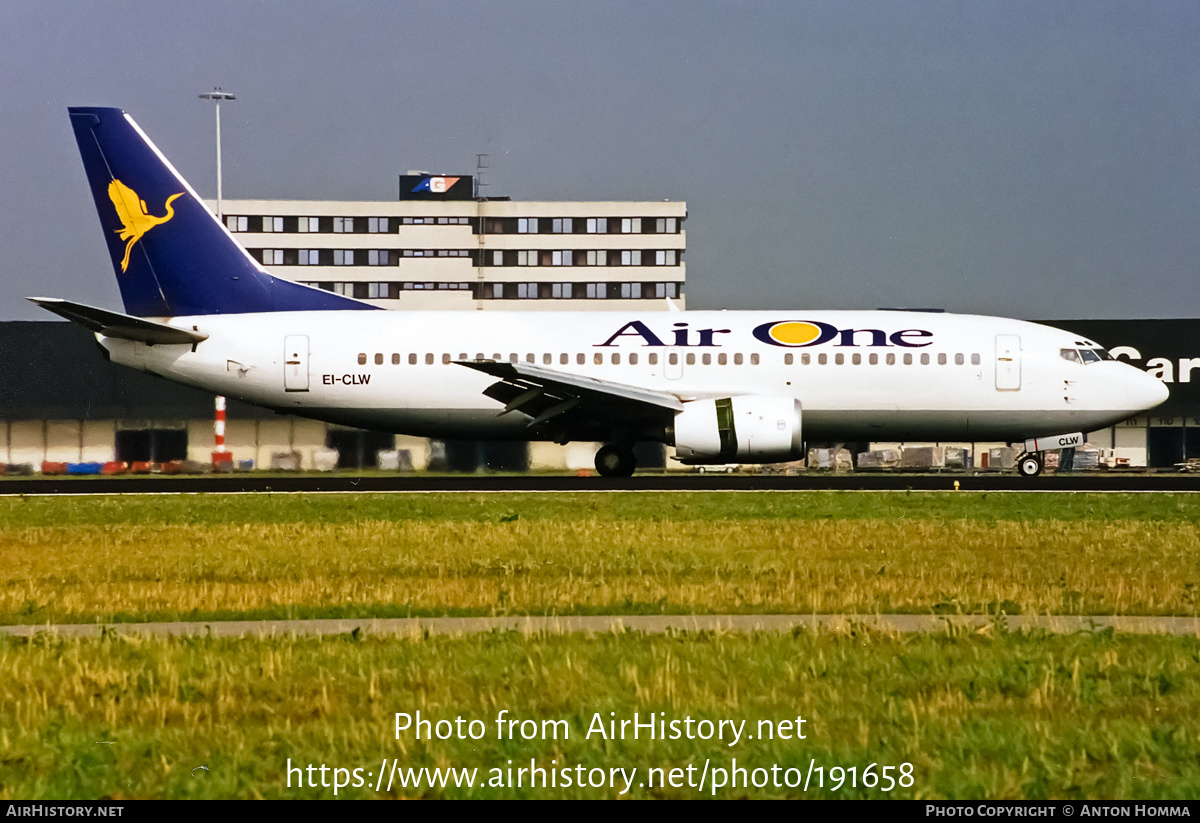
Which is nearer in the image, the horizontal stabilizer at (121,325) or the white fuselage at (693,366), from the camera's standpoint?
the horizontal stabilizer at (121,325)

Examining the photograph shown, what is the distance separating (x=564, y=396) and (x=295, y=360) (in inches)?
297

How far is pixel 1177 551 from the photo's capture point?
792 inches

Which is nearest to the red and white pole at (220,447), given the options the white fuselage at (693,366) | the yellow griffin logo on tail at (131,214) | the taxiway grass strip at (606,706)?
the yellow griffin logo on tail at (131,214)

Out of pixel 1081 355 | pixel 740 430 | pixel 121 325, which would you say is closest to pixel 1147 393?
pixel 1081 355

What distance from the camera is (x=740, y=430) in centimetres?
3456

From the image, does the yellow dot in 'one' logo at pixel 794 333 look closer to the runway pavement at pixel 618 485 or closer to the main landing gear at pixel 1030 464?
the runway pavement at pixel 618 485

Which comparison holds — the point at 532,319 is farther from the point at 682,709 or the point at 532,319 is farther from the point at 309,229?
the point at 309,229

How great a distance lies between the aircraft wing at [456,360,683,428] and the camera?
1363 inches

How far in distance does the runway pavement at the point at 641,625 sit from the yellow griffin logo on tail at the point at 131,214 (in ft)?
84.9

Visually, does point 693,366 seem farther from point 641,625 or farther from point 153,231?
point 641,625

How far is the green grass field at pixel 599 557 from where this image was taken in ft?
51.0

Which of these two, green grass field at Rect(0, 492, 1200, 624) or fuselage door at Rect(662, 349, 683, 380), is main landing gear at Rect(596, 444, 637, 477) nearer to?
fuselage door at Rect(662, 349, 683, 380)
